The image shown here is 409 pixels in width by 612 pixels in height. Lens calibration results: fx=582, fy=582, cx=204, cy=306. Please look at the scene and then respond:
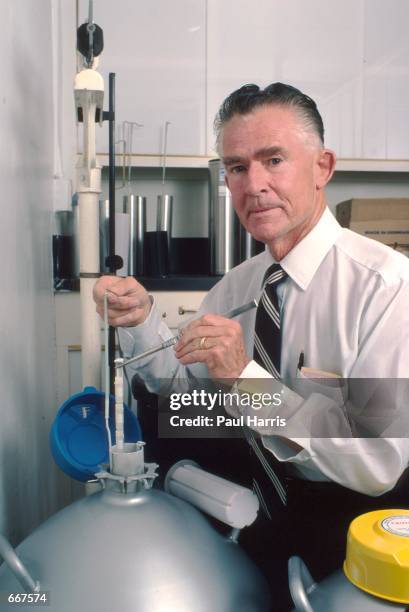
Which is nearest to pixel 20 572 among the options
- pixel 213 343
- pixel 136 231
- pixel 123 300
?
pixel 213 343

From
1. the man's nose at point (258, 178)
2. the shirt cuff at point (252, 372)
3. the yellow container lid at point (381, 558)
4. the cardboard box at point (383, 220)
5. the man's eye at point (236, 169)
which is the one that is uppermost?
the man's eye at point (236, 169)

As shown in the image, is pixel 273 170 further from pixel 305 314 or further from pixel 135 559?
pixel 135 559

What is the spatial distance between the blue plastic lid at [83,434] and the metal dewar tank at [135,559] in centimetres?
12

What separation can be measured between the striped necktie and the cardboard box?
2.84 ft

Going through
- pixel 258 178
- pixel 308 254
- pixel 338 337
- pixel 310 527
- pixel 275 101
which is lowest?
pixel 310 527

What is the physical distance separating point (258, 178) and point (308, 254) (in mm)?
147

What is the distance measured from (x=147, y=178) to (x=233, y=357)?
1408 millimetres

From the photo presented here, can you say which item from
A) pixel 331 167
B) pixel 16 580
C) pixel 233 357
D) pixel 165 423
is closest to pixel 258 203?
pixel 331 167

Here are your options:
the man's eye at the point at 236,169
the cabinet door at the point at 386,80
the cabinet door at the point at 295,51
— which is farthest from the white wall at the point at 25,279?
the cabinet door at the point at 386,80

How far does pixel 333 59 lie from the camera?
1904 mm

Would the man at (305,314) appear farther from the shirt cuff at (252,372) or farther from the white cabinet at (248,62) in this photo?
the white cabinet at (248,62)

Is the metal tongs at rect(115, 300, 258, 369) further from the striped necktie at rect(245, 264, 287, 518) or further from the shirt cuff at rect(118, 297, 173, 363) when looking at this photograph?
the shirt cuff at rect(118, 297, 173, 363)

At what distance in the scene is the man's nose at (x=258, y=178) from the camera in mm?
902

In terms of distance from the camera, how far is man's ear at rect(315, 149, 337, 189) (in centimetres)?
94
